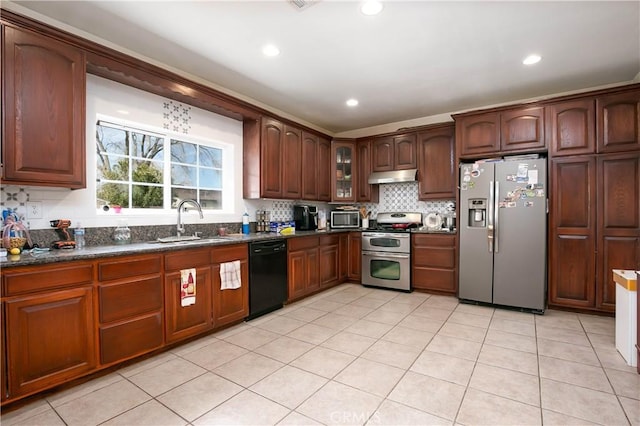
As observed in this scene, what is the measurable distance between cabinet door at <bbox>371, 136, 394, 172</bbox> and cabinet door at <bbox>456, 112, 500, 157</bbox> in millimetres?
1110

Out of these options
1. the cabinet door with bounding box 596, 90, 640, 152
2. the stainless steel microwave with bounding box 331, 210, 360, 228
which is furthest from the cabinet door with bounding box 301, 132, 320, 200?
the cabinet door with bounding box 596, 90, 640, 152

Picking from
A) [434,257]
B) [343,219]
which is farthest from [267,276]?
[434,257]

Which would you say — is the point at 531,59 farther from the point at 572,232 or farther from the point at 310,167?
the point at 310,167

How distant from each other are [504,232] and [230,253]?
3.11 meters

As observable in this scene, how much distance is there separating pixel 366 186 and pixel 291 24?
10.0 ft

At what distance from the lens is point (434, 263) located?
4.29 m

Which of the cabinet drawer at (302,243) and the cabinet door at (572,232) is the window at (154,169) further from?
the cabinet door at (572,232)

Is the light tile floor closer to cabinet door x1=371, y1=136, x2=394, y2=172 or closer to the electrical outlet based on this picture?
the electrical outlet

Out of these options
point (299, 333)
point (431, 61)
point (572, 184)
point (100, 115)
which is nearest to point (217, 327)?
point (299, 333)

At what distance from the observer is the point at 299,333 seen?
9.86 feet

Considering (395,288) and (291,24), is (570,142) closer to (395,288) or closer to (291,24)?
(395,288)

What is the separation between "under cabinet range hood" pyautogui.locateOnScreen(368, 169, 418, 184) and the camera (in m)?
4.66

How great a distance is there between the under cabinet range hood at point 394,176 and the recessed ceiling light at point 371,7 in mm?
2698

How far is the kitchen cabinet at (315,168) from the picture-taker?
464cm
